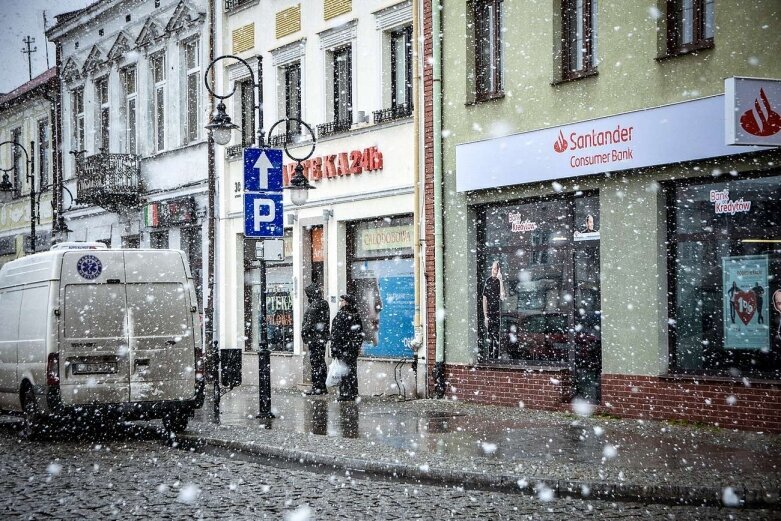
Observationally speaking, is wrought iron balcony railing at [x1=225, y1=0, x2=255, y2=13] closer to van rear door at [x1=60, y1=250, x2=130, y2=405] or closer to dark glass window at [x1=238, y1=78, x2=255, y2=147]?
dark glass window at [x1=238, y1=78, x2=255, y2=147]

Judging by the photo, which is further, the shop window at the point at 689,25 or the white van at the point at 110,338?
the shop window at the point at 689,25

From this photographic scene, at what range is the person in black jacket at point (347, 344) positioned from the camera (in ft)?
65.4

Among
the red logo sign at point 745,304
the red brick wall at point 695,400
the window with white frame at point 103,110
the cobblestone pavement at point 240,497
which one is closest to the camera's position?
the cobblestone pavement at point 240,497

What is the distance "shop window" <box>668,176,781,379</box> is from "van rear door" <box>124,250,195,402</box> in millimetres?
6422

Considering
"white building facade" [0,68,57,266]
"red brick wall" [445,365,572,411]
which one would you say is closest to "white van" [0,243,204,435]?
"red brick wall" [445,365,572,411]

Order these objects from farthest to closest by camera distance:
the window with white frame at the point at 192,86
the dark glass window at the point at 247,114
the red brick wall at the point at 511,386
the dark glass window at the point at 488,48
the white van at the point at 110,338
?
the window with white frame at the point at 192,86 → the dark glass window at the point at 247,114 → the dark glass window at the point at 488,48 → the red brick wall at the point at 511,386 → the white van at the point at 110,338

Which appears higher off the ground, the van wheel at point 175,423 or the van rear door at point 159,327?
the van rear door at point 159,327

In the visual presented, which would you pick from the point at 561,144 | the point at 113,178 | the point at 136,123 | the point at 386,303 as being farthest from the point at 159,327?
the point at 136,123

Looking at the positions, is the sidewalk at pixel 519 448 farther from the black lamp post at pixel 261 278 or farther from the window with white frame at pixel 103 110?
the window with white frame at pixel 103 110

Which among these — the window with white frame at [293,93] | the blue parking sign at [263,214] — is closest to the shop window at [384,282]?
the window with white frame at [293,93]

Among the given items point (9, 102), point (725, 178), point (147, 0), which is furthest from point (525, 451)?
point (9, 102)

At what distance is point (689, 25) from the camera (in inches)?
607

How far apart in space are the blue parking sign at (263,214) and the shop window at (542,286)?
389cm

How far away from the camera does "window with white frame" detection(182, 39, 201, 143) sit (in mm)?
28141
